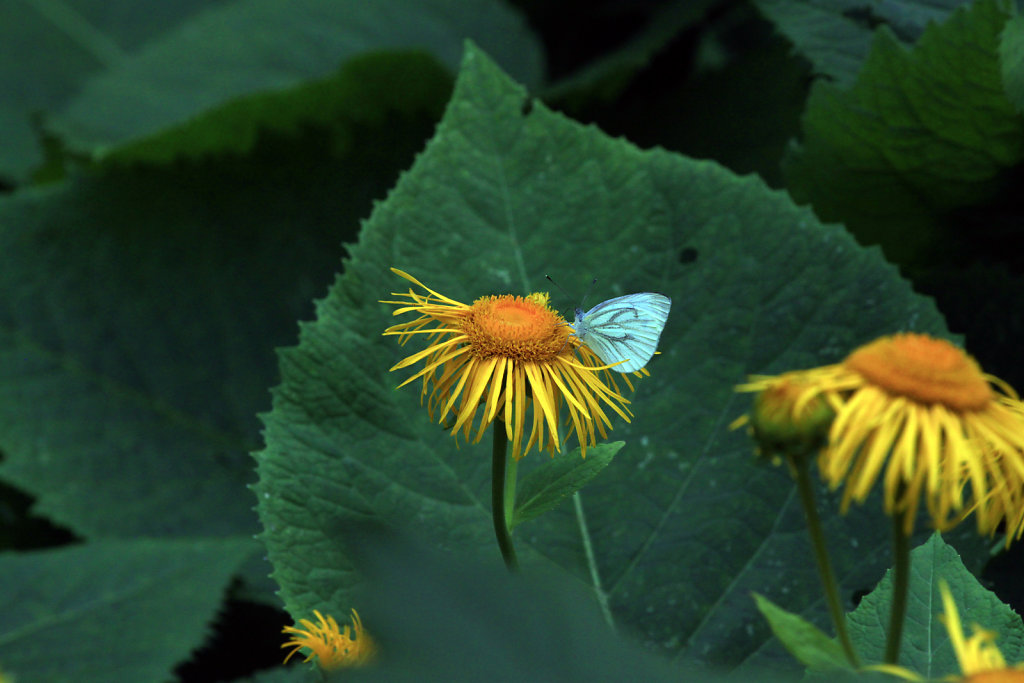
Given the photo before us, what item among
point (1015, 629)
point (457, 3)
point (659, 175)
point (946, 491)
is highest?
point (457, 3)

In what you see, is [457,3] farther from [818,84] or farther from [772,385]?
[772,385]

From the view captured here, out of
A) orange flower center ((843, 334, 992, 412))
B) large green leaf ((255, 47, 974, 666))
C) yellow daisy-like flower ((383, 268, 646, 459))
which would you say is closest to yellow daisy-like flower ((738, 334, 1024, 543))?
orange flower center ((843, 334, 992, 412))

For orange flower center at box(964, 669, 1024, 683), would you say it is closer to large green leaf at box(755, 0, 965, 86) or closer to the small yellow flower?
the small yellow flower

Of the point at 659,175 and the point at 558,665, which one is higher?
the point at 659,175

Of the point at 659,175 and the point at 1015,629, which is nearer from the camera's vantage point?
the point at 1015,629

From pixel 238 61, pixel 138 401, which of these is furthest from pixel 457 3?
pixel 138 401

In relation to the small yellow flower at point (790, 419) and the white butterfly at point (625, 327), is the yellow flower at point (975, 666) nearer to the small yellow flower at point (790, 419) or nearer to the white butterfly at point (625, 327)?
the small yellow flower at point (790, 419)

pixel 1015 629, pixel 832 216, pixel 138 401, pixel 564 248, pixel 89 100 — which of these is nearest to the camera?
pixel 1015 629

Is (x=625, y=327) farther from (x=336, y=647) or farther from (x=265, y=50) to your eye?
(x=265, y=50)

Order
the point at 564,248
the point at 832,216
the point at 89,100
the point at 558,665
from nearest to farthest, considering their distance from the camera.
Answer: the point at 558,665, the point at 564,248, the point at 832,216, the point at 89,100
